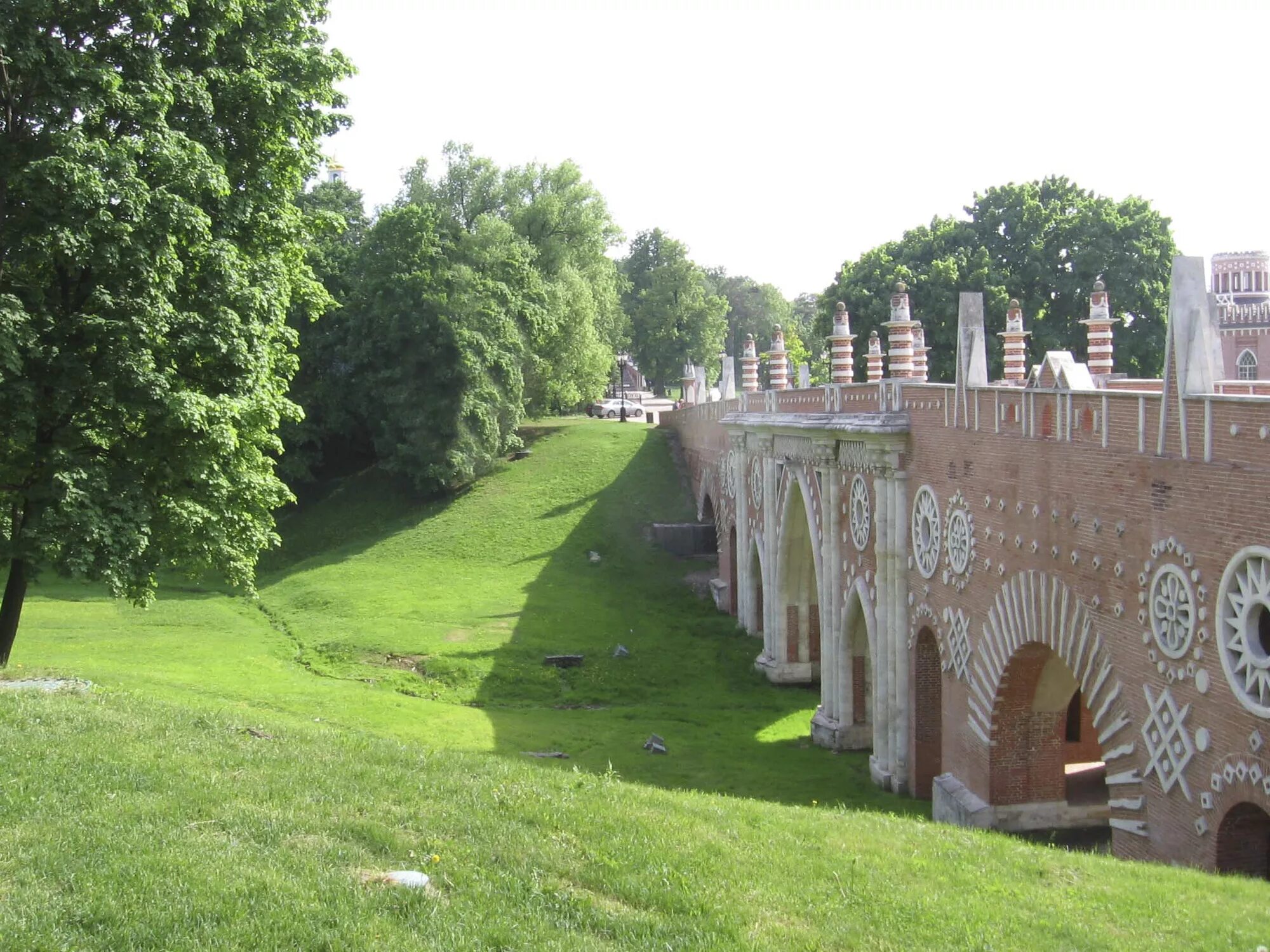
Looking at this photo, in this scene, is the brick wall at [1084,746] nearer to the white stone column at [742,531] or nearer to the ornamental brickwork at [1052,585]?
the ornamental brickwork at [1052,585]

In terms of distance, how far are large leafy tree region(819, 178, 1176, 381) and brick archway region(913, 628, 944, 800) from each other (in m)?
19.4

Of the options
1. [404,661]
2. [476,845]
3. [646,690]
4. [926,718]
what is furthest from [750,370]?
[476,845]

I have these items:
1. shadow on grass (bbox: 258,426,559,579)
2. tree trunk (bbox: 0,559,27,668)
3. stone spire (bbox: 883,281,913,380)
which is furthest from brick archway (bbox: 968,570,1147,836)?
shadow on grass (bbox: 258,426,559,579)

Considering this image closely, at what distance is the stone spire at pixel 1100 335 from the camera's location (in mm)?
16531

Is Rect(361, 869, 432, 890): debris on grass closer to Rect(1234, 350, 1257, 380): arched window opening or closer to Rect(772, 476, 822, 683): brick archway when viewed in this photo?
Rect(772, 476, 822, 683): brick archway

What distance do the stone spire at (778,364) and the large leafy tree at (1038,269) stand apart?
876 cm

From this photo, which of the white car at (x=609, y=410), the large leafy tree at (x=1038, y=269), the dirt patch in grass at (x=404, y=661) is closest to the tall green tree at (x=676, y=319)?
the white car at (x=609, y=410)

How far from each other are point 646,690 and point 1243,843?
55.5 ft

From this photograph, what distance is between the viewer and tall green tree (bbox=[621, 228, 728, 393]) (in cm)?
6612

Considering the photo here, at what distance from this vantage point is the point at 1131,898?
9336 millimetres

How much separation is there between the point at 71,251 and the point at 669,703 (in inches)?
625

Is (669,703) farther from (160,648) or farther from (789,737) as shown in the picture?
(160,648)

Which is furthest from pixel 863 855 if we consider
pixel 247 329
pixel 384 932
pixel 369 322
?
pixel 369 322

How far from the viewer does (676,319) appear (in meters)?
66.1
